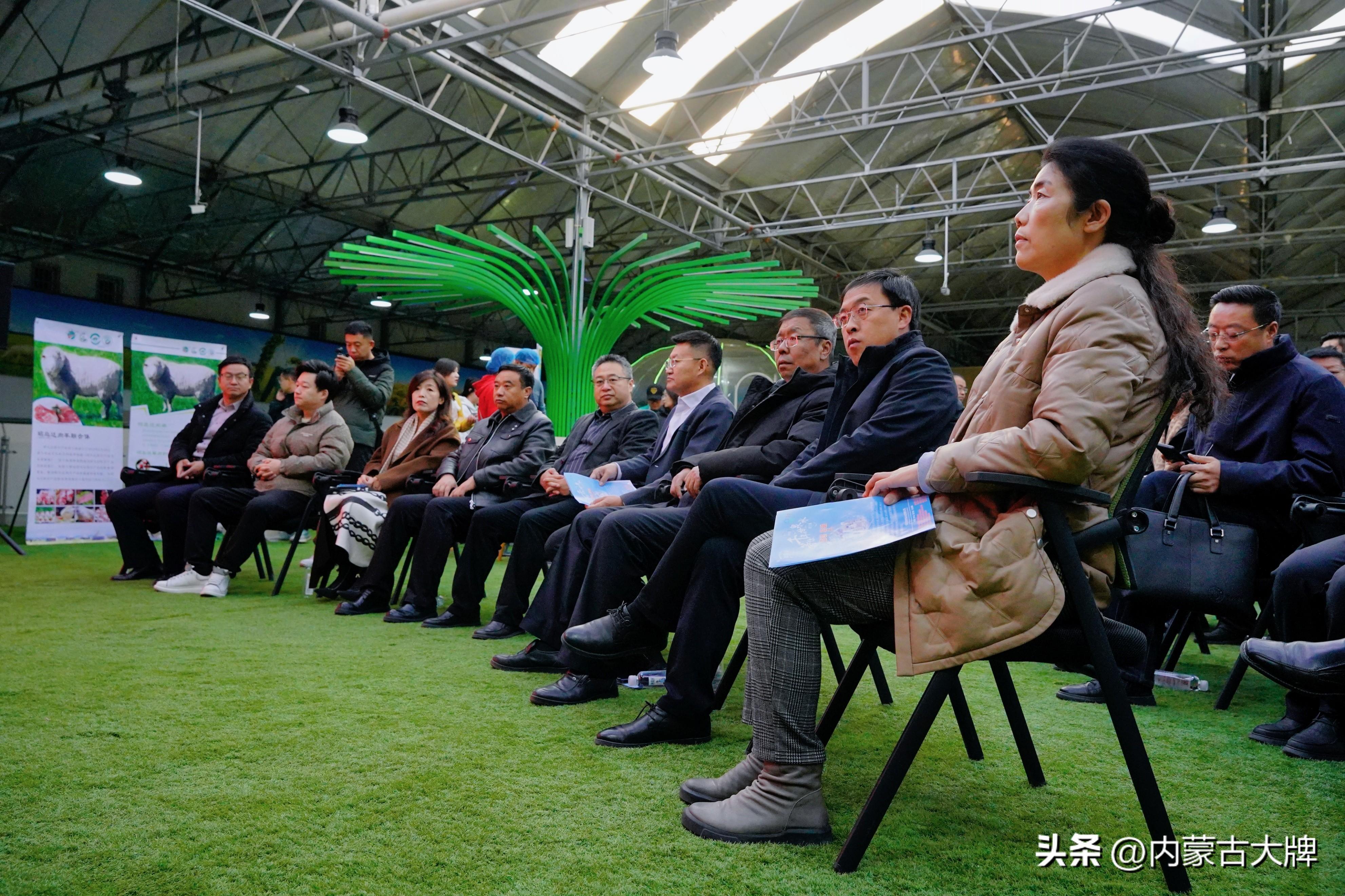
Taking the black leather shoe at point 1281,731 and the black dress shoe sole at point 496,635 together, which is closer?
the black leather shoe at point 1281,731

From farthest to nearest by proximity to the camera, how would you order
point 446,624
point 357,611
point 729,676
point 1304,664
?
point 357,611 < point 446,624 < point 729,676 < point 1304,664

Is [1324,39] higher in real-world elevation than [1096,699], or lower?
higher

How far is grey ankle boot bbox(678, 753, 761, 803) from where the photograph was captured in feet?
6.15

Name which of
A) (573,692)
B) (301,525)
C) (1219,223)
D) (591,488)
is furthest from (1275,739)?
(1219,223)

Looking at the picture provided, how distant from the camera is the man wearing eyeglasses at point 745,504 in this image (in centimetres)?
228

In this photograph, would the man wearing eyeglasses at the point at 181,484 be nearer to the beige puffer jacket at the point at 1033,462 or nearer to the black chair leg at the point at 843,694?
the black chair leg at the point at 843,694

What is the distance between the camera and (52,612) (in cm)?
431

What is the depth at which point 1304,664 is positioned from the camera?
1555mm

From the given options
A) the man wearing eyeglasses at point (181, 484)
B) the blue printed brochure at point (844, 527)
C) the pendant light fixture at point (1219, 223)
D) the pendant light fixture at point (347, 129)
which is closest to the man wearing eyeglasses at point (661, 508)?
the blue printed brochure at point (844, 527)

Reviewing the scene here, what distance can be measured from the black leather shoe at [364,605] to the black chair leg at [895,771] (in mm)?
3533

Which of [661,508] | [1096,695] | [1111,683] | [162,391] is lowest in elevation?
[1096,695]

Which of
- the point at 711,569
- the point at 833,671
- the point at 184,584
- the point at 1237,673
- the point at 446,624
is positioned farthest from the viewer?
the point at 184,584

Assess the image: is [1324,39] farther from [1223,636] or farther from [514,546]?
[514,546]

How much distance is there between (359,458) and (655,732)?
417cm
